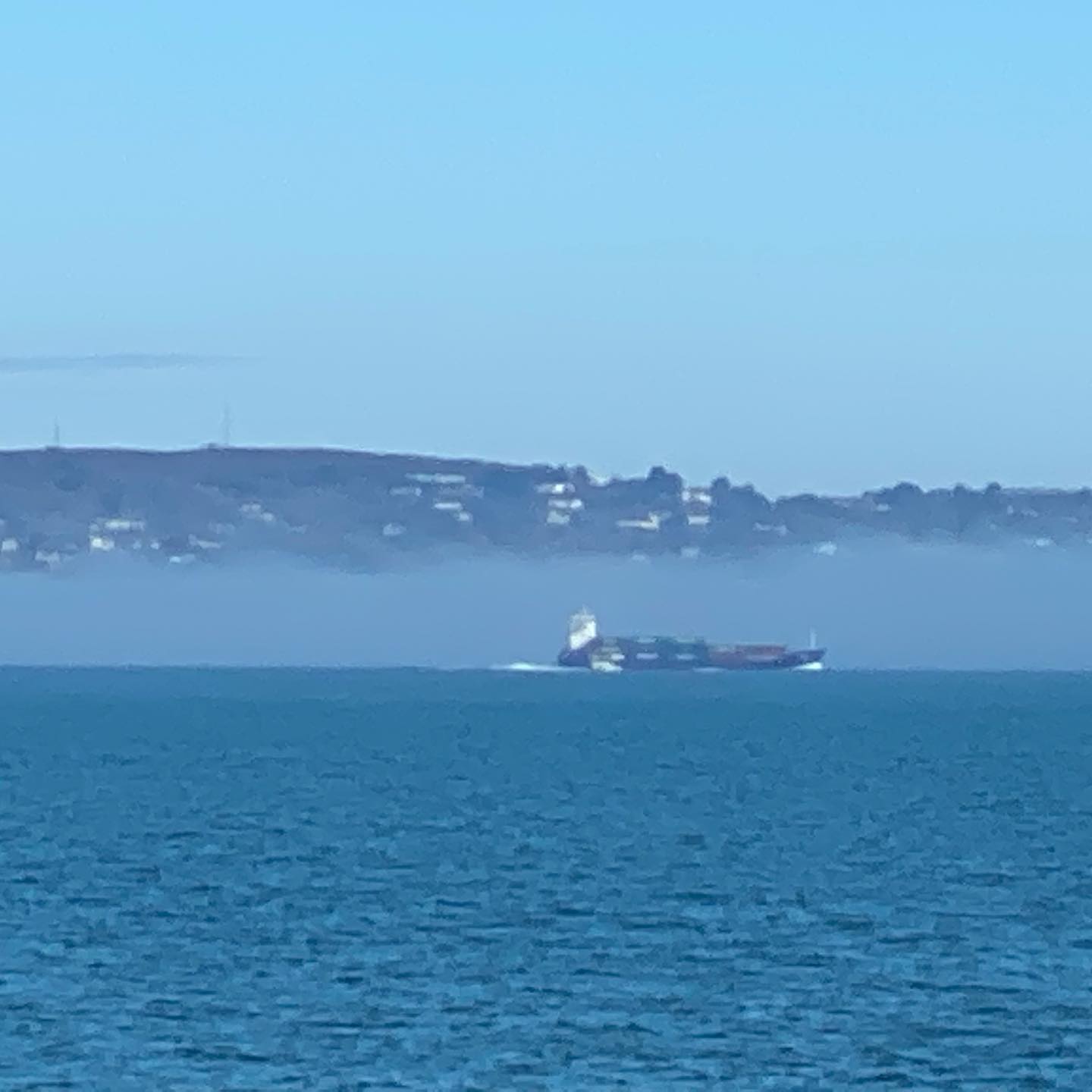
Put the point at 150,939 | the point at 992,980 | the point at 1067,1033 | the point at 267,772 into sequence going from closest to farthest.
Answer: the point at 1067,1033 → the point at 992,980 → the point at 150,939 → the point at 267,772

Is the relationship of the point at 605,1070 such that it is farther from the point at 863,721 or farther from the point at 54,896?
the point at 863,721

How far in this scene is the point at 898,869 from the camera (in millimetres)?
51469

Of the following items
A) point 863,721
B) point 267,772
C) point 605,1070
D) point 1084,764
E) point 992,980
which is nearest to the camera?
point 605,1070

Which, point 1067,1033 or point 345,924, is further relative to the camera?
point 345,924

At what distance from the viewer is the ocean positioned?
31.0m

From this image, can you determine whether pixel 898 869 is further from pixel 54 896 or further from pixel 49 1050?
pixel 49 1050

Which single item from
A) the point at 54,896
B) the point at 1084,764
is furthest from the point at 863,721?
the point at 54,896

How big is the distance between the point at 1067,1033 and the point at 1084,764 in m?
62.6

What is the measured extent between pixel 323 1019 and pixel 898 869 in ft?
67.5

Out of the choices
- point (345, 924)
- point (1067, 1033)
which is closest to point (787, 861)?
point (345, 924)

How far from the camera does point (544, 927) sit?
138 ft

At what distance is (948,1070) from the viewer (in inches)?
1197

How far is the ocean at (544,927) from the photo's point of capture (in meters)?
31.0

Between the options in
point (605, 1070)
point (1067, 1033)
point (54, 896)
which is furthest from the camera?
→ point (54, 896)
